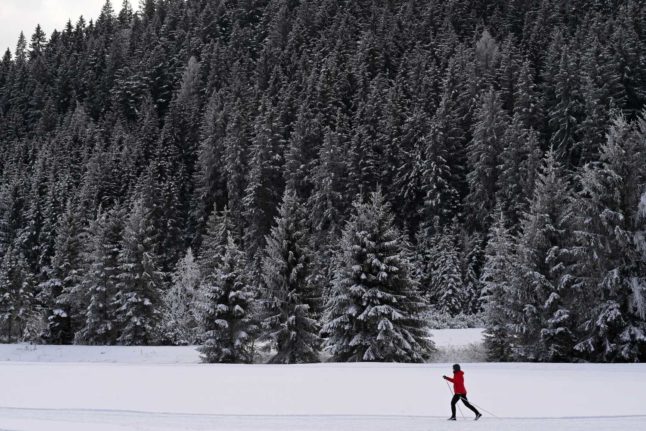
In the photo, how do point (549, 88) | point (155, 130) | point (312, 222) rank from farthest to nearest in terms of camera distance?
1. point (155, 130)
2. point (549, 88)
3. point (312, 222)

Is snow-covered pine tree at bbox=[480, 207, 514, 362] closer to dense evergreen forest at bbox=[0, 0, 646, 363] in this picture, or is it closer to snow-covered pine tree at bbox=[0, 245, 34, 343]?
dense evergreen forest at bbox=[0, 0, 646, 363]

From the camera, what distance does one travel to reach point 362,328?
2747 cm

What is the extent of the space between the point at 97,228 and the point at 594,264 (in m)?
35.5

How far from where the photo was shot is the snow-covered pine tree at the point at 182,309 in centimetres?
4022

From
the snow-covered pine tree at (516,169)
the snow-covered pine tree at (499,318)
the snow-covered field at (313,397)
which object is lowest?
the snow-covered field at (313,397)

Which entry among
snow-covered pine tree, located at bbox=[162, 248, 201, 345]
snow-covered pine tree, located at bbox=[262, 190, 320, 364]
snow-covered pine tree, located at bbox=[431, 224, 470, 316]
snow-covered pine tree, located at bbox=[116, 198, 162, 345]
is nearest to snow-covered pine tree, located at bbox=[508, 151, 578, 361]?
snow-covered pine tree, located at bbox=[262, 190, 320, 364]

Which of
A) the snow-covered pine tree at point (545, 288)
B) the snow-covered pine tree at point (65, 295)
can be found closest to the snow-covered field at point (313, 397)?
the snow-covered pine tree at point (545, 288)

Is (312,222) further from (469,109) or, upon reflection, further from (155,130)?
(155,130)

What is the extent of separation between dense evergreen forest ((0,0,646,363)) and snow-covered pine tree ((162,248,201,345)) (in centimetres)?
23

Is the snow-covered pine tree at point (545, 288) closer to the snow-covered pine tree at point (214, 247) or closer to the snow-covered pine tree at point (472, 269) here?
the snow-covered pine tree at point (472, 269)

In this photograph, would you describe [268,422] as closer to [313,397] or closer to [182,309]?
[313,397]

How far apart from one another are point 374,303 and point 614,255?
11242 mm

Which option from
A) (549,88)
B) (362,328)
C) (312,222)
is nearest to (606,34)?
(549,88)

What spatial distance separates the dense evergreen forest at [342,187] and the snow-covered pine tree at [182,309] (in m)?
0.23
